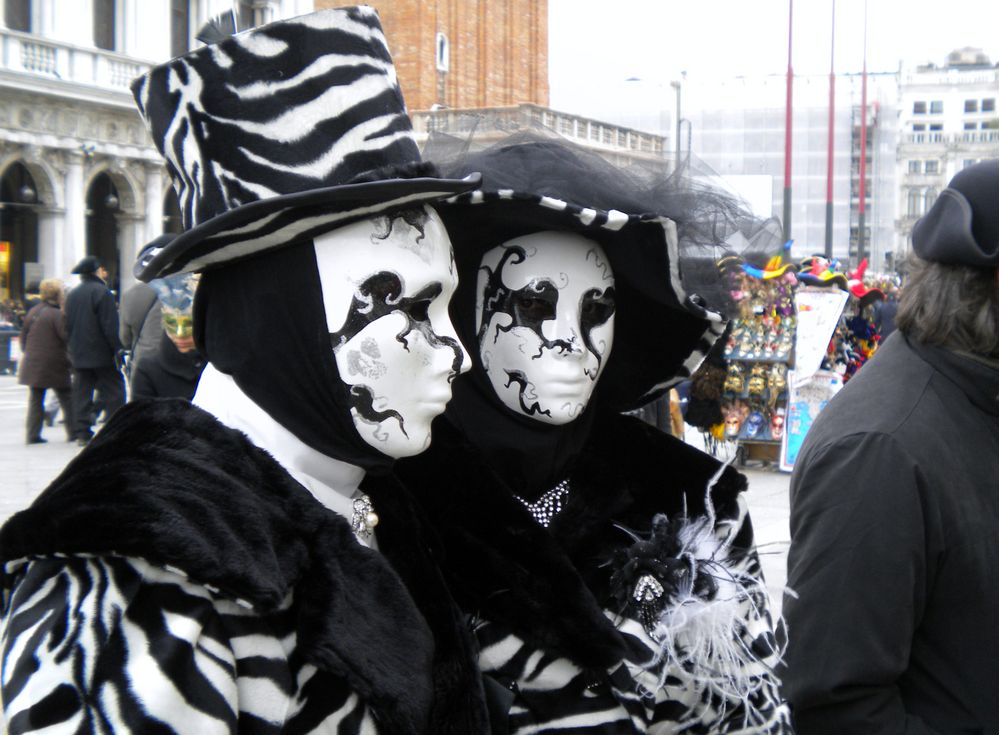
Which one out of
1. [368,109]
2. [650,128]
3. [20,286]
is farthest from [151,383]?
[650,128]

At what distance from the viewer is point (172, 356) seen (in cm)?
504

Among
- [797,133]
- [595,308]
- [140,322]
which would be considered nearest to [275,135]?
[595,308]

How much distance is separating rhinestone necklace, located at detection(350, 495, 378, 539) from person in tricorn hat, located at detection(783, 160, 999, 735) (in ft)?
2.40

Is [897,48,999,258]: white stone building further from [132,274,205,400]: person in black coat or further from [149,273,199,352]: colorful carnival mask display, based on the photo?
[149,273,199,352]: colorful carnival mask display

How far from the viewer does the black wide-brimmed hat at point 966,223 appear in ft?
6.69

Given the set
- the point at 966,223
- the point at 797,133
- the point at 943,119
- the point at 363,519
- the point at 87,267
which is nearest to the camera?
the point at 363,519

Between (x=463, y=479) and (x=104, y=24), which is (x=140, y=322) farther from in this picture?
(x=104, y=24)

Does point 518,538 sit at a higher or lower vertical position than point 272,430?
lower

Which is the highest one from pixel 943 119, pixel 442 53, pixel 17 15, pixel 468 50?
pixel 943 119

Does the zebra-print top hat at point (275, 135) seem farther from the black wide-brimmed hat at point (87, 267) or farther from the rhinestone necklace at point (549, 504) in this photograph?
the black wide-brimmed hat at point (87, 267)

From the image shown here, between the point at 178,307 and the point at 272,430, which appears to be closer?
the point at 272,430

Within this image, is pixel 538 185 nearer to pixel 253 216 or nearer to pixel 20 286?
pixel 253 216

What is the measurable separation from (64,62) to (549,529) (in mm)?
23704

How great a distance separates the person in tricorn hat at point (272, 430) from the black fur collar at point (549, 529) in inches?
7.1
